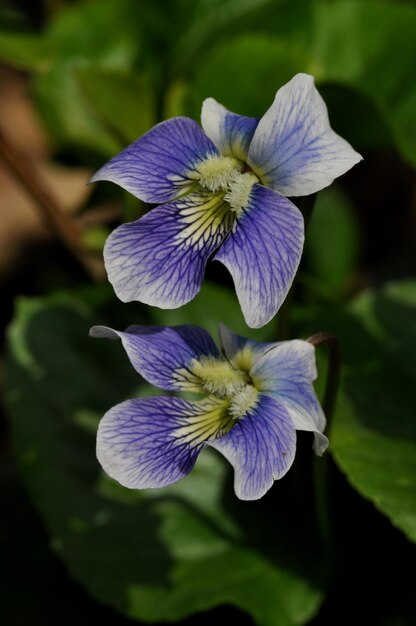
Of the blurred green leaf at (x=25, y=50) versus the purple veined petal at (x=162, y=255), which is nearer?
the purple veined petal at (x=162, y=255)

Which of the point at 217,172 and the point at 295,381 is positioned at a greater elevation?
the point at 217,172

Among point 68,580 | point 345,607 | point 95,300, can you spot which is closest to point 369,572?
point 345,607

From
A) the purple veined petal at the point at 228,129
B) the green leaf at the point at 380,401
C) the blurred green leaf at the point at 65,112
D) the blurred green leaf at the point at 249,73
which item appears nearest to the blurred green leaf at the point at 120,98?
the blurred green leaf at the point at 249,73

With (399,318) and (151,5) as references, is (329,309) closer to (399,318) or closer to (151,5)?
(399,318)

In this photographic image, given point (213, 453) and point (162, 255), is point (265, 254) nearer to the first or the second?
point (162, 255)

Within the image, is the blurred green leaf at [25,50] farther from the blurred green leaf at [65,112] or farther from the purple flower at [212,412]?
the purple flower at [212,412]

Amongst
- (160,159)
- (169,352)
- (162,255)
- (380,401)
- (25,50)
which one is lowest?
(380,401)

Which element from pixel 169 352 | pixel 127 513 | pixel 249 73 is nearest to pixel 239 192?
pixel 169 352
